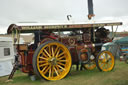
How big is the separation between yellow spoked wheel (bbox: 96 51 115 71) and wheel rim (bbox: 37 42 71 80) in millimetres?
1542

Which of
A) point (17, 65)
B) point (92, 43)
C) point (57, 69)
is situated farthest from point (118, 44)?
point (17, 65)

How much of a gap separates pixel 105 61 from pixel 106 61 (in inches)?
2.3

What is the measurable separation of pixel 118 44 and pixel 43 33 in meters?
9.23

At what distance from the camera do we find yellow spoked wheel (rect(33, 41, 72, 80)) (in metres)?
5.42

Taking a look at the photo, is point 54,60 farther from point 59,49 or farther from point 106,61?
point 106,61

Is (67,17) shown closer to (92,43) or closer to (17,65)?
(92,43)

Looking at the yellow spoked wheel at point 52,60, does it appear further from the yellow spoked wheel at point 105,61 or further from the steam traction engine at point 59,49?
the yellow spoked wheel at point 105,61

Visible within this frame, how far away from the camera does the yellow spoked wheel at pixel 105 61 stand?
6.80 meters

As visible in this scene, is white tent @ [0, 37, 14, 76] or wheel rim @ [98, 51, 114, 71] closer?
wheel rim @ [98, 51, 114, 71]

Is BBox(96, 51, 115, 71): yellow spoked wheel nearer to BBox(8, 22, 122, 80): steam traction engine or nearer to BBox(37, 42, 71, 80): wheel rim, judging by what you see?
BBox(8, 22, 122, 80): steam traction engine

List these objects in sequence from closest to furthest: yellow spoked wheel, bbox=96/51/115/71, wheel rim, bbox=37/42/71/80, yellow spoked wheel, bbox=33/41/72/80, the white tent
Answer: yellow spoked wheel, bbox=33/41/72/80 → wheel rim, bbox=37/42/71/80 → yellow spoked wheel, bbox=96/51/115/71 → the white tent

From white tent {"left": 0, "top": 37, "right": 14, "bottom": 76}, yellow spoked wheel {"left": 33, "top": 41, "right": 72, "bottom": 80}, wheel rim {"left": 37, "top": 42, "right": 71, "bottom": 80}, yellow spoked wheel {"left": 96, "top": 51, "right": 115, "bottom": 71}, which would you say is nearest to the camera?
yellow spoked wheel {"left": 33, "top": 41, "right": 72, "bottom": 80}

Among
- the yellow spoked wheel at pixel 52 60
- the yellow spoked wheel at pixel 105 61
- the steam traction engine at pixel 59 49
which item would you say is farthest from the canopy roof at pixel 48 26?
the yellow spoked wheel at pixel 105 61

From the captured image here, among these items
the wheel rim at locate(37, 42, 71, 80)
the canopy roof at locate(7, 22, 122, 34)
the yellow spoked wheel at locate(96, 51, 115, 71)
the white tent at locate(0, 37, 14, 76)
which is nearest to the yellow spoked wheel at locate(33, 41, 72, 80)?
the wheel rim at locate(37, 42, 71, 80)
